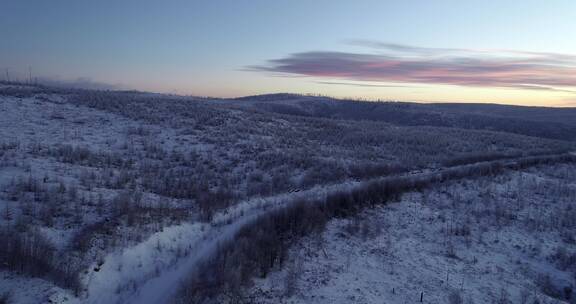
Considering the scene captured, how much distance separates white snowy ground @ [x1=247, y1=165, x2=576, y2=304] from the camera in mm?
9609

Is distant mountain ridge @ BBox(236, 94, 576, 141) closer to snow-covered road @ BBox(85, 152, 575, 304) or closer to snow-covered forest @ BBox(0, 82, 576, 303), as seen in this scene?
snow-covered forest @ BBox(0, 82, 576, 303)

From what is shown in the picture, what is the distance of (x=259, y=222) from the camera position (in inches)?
483

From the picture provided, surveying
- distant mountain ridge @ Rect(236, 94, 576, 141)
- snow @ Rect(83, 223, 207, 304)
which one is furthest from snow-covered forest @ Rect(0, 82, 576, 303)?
distant mountain ridge @ Rect(236, 94, 576, 141)

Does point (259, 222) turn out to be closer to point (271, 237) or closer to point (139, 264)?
point (271, 237)

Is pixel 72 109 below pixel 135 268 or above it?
above

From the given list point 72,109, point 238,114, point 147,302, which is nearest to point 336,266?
point 147,302

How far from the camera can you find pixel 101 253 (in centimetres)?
934

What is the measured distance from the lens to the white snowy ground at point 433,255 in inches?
378

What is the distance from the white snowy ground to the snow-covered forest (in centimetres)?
5

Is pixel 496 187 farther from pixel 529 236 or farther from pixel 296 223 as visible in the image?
pixel 296 223

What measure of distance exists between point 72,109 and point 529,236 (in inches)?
1211

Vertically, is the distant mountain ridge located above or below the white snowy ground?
above

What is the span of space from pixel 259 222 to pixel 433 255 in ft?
16.8

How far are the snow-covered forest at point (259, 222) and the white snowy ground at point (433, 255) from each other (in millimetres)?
53
